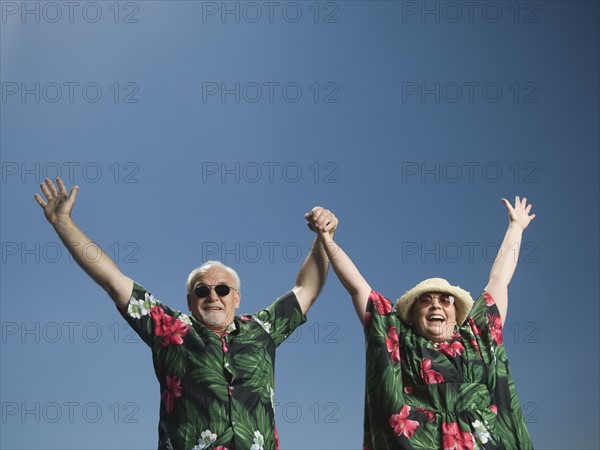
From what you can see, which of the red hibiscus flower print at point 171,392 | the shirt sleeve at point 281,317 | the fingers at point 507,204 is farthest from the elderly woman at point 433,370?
the red hibiscus flower print at point 171,392

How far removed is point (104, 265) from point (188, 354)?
2.11 ft

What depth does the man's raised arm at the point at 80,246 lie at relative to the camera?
482 centimetres

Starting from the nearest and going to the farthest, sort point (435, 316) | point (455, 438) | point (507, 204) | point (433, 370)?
1. point (455, 438)
2. point (433, 370)
3. point (435, 316)
4. point (507, 204)

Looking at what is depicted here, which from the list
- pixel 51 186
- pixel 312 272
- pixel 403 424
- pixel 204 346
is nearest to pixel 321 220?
pixel 312 272

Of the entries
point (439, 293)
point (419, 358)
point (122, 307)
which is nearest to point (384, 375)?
point (419, 358)

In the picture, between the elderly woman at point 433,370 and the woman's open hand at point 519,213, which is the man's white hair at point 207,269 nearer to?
the elderly woman at point 433,370

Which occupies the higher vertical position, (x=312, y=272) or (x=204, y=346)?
(x=312, y=272)

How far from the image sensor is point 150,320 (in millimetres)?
4980

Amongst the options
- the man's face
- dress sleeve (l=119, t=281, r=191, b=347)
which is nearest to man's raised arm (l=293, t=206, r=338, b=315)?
the man's face

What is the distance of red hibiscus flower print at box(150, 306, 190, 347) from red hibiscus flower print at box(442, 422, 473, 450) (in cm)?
149

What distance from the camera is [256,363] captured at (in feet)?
16.3

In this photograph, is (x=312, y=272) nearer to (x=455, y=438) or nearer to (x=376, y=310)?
(x=376, y=310)

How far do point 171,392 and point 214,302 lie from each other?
0.54 metres

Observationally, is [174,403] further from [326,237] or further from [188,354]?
[326,237]
